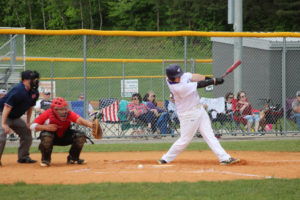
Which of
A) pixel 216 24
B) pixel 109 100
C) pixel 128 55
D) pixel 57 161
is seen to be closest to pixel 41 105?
pixel 109 100

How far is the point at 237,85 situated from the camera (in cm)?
1622

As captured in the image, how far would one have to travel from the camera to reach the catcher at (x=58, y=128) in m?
9.68

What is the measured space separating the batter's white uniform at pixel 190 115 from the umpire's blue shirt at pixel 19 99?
8.32ft

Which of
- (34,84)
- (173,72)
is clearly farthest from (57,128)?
(173,72)

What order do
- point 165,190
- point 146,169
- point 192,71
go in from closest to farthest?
point 165,190, point 146,169, point 192,71

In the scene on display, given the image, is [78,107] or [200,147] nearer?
[200,147]

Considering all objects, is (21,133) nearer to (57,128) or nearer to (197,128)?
(57,128)

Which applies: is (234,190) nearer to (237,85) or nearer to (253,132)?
(253,132)

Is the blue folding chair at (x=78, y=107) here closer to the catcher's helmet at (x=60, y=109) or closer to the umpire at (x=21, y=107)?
the umpire at (x=21, y=107)

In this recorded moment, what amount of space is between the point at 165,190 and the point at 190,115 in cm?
249

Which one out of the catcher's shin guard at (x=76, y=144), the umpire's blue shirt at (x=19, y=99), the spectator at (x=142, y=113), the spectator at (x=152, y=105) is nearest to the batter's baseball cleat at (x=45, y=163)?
the catcher's shin guard at (x=76, y=144)

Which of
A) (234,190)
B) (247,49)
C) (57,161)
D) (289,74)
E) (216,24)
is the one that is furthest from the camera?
(216,24)

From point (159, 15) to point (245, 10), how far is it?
24.0 ft

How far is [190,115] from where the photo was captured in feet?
31.5
